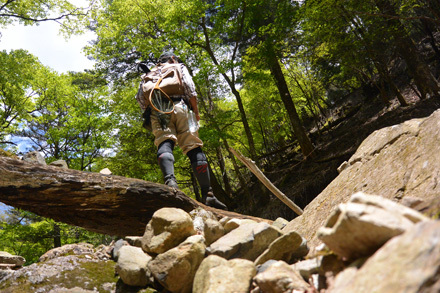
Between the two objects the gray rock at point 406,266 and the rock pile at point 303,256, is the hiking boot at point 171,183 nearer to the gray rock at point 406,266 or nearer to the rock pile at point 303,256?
the rock pile at point 303,256

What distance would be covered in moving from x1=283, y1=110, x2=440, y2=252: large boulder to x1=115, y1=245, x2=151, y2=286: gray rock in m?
1.25

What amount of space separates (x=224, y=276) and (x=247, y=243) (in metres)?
0.49

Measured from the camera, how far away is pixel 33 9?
1194 centimetres

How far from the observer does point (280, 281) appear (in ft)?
4.30

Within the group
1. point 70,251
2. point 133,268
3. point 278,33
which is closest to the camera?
point 133,268

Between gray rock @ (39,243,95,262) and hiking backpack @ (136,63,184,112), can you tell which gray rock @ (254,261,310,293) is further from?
hiking backpack @ (136,63,184,112)

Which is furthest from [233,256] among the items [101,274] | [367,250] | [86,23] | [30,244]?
[30,244]

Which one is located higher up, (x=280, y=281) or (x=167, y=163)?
(x=167, y=163)

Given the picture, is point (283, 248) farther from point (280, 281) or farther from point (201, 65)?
point (201, 65)

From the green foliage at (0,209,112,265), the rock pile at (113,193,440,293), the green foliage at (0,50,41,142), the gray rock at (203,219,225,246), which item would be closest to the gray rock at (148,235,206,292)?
the rock pile at (113,193,440,293)

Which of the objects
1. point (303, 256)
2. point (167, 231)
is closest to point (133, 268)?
point (167, 231)

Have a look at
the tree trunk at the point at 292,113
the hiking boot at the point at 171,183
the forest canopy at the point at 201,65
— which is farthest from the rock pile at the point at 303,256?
the tree trunk at the point at 292,113

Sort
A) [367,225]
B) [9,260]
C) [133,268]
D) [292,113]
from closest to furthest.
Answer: [367,225]
[133,268]
[9,260]
[292,113]

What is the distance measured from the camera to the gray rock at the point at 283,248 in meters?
1.75
